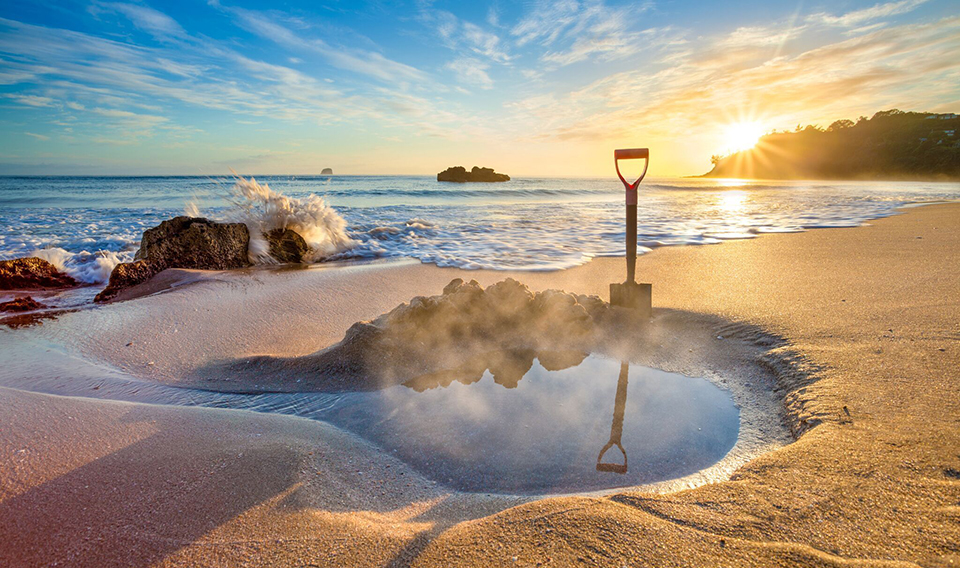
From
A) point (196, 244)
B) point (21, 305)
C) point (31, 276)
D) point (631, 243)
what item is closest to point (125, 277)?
point (21, 305)

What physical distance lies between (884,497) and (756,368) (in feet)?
4.07

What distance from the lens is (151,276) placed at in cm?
488

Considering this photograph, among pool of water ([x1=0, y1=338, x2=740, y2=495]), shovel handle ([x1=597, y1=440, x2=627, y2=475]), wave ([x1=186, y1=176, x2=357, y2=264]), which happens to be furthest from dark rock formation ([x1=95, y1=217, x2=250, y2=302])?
shovel handle ([x1=597, y1=440, x2=627, y2=475])

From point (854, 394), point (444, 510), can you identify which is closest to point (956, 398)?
point (854, 394)

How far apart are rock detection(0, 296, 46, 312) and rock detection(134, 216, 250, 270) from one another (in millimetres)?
1301

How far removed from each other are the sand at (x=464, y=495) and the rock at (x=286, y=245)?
360 centimetres

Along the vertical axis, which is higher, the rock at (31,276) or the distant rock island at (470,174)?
the distant rock island at (470,174)

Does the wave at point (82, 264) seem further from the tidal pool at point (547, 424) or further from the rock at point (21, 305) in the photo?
the tidal pool at point (547, 424)

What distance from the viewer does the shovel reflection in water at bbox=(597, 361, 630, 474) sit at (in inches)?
62.9

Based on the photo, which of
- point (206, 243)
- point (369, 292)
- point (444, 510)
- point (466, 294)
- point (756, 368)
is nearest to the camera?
point (444, 510)

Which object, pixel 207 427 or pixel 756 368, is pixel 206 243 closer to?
pixel 207 427

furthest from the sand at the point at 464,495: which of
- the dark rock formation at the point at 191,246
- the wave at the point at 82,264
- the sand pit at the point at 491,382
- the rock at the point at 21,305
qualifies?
the wave at the point at 82,264

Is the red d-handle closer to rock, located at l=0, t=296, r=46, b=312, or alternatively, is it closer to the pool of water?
the pool of water

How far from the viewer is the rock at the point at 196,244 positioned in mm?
5328
